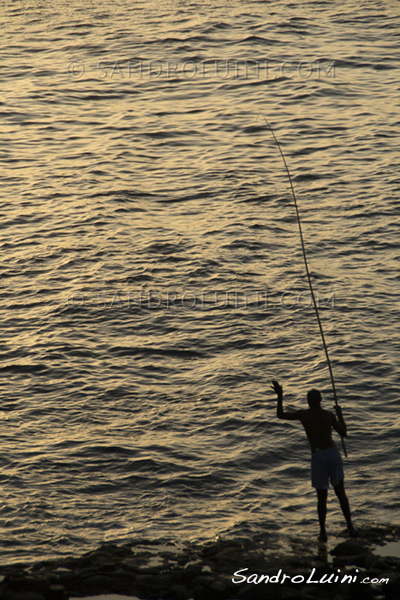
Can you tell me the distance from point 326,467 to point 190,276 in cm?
784

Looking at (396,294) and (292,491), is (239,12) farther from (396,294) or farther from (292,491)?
(292,491)

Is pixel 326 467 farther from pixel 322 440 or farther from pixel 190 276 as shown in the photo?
pixel 190 276

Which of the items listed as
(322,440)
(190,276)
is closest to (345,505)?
(322,440)

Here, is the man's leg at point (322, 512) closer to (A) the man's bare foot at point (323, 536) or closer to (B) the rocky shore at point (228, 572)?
(A) the man's bare foot at point (323, 536)

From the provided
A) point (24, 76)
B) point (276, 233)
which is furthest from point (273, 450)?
point (24, 76)

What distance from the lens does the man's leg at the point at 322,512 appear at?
8711 millimetres

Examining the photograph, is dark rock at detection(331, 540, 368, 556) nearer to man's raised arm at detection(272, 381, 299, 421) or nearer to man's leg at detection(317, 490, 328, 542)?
man's leg at detection(317, 490, 328, 542)

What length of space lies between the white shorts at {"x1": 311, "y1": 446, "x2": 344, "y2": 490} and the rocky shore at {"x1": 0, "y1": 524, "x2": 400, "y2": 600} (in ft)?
2.14

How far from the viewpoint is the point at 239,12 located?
32.6m

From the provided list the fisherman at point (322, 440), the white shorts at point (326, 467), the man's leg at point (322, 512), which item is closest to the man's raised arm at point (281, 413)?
the fisherman at point (322, 440)

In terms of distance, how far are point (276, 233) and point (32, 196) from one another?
597 cm

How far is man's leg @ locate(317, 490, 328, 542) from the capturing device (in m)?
8.71

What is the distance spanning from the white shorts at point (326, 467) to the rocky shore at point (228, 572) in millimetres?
654

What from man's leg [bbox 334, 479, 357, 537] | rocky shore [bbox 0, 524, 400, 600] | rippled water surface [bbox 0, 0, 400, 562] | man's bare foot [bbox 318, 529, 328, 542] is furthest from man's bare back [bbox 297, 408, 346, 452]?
rippled water surface [bbox 0, 0, 400, 562]
